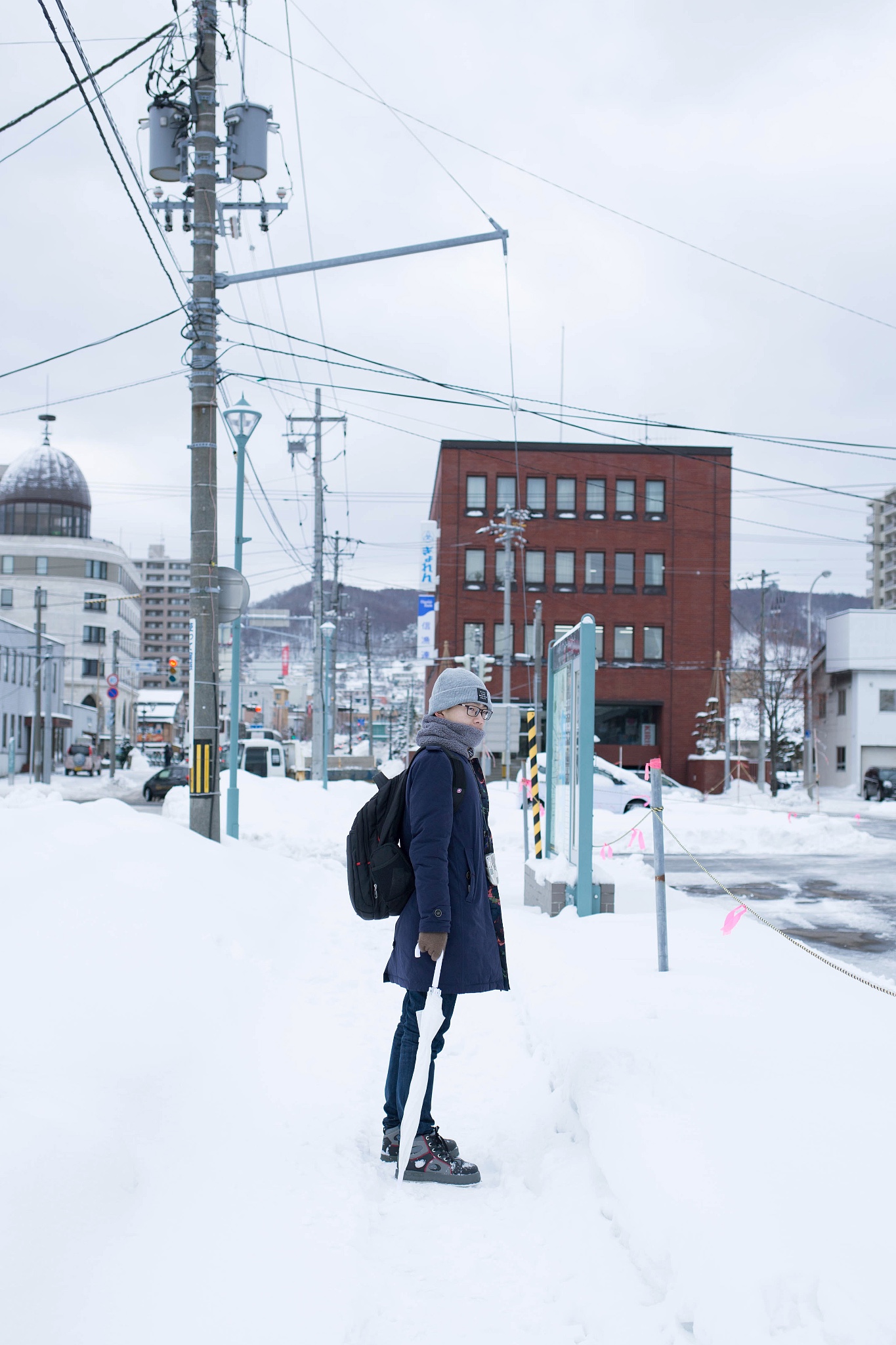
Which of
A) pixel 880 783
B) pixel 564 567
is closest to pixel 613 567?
pixel 564 567

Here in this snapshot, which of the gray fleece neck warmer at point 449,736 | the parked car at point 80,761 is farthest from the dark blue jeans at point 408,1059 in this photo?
the parked car at point 80,761

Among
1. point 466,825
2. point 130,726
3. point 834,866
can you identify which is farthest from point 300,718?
point 466,825

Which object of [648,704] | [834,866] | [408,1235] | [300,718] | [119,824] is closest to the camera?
[408,1235]

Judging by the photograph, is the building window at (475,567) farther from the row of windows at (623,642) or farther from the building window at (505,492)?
the building window at (505,492)

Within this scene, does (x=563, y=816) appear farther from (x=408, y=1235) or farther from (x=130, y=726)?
(x=130, y=726)

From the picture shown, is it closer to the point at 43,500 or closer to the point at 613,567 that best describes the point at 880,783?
the point at 613,567

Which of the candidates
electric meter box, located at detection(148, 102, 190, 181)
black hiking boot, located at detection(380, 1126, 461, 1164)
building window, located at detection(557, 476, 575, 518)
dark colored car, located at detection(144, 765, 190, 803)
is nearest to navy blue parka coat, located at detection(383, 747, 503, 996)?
black hiking boot, located at detection(380, 1126, 461, 1164)

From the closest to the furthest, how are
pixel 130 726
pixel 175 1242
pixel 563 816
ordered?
pixel 175 1242
pixel 563 816
pixel 130 726

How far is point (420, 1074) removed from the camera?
423 cm

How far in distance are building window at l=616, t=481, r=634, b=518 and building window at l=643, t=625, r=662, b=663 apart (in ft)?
21.1

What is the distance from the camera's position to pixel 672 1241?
3264 mm

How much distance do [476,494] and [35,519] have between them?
2165 inches

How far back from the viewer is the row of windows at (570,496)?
195ft

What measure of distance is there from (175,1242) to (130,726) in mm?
106532
